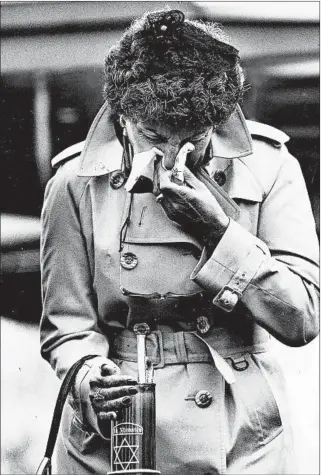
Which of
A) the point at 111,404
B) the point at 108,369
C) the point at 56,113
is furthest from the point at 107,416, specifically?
the point at 56,113

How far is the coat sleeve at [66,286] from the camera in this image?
357cm

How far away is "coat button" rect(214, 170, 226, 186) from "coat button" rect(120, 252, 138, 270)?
Answer: 0.35 meters

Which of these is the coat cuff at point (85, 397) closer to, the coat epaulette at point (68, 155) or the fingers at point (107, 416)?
the fingers at point (107, 416)

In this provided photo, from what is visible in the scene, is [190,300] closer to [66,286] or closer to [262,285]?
[262,285]

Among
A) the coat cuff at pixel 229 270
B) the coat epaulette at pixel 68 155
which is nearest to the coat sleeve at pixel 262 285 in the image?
the coat cuff at pixel 229 270

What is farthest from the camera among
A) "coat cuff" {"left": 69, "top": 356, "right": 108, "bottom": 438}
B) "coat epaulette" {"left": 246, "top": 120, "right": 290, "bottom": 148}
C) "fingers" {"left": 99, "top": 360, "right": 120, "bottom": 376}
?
"coat epaulette" {"left": 246, "top": 120, "right": 290, "bottom": 148}

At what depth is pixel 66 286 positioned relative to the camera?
3.60 metres

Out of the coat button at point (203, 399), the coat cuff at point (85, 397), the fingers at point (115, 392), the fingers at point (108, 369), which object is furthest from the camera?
the coat button at point (203, 399)

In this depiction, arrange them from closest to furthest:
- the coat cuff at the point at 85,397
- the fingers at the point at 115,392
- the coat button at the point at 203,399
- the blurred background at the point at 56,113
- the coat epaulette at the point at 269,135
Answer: the fingers at the point at 115,392 < the coat cuff at the point at 85,397 < the coat button at the point at 203,399 < the coat epaulette at the point at 269,135 < the blurred background at the point at 56,113

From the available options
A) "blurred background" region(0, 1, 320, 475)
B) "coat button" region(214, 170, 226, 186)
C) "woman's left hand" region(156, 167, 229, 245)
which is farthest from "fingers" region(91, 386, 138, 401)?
"blurred background" region(0, 1, 320, 475)

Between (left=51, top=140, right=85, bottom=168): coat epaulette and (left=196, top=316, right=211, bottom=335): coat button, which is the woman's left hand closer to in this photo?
(left=196, top=316, right=211, bottom=335): coat button

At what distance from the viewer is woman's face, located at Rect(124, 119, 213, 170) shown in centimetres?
338

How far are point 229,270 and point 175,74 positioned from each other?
1.89 feet

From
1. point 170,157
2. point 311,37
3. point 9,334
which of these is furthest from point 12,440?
point 170,157
